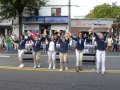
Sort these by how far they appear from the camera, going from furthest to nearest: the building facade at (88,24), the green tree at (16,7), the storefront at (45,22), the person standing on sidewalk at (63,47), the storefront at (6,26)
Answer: the building facade at (88,24), the storefront at (6,26), the storefront at (45,22), the green tree at (16,7), the person standing on sidewalk at (63,47)

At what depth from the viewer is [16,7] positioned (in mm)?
48406

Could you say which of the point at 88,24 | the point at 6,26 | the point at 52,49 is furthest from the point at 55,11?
the point at 52,49

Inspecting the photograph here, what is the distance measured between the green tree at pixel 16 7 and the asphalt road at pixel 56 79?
92.3ft

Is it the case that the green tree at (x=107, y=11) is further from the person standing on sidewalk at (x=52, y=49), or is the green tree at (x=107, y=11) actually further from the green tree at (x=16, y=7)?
the person standing on sidewalk at (x=52, y=49)

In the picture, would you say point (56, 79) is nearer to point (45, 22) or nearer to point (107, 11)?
point (45, 22)

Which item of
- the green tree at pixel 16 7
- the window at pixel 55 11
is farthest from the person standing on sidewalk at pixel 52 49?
the window at pixel 55 11

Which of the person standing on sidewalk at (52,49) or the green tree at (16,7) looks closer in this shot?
the person standing on sidewalk at (52,49)

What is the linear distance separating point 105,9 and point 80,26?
31102 mm

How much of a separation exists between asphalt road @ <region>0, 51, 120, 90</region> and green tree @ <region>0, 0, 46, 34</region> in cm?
2814

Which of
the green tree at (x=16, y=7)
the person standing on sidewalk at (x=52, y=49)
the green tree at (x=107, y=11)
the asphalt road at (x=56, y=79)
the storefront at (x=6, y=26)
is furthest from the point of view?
the green tree at (x=107, y=11)

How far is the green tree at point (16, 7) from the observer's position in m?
48.1

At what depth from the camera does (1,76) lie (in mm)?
16938

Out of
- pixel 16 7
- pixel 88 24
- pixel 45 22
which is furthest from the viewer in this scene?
pixel 88 24

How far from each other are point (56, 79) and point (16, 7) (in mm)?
33204
